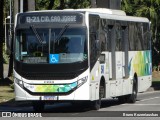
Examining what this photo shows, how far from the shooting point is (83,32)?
881 inches

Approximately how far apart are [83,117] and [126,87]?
653 centimetres

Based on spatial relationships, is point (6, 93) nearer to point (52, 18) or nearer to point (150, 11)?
point (52, 18)

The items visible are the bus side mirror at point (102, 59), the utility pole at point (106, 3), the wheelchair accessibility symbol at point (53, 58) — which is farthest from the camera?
the utility pole at point (106, 3)

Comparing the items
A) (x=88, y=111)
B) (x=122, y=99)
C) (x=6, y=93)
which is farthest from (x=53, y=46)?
(x=6, y=93)

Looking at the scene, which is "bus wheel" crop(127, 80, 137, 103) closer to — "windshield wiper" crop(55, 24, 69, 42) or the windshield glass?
the windshield glass

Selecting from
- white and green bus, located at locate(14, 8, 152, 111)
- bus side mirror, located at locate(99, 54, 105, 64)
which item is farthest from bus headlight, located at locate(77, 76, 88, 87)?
bus side mirror, located at locate(99, 54, 105, 64)

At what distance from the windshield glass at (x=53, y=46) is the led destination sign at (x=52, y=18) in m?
0.27

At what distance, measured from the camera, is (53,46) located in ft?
73.3

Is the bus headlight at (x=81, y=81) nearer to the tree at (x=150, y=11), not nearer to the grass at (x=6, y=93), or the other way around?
the grass at (x=6, y=93)

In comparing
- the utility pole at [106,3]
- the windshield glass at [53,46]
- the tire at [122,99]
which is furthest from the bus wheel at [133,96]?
the utility pole at [106,3]

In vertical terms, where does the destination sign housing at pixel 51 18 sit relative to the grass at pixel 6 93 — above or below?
above

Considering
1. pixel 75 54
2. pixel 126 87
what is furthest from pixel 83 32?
pixel 126 87

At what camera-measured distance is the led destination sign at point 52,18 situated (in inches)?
888

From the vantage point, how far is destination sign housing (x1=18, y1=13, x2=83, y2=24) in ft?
74.0
